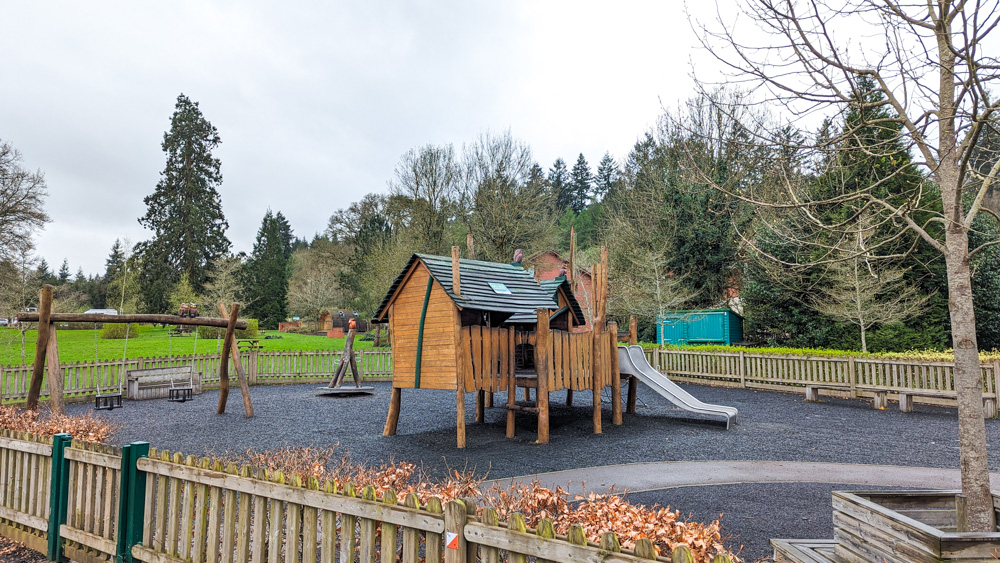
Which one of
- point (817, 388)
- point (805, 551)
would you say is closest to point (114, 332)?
point (817, 388)

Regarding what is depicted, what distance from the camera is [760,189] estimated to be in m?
24.9

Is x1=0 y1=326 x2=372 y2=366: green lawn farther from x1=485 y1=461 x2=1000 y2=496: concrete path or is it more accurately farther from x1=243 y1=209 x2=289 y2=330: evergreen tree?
x1=485 y1=461 x2=1000 y2=496: concrete path

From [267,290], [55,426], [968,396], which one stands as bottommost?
[55,426]

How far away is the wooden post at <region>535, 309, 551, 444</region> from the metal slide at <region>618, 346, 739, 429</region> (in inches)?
119

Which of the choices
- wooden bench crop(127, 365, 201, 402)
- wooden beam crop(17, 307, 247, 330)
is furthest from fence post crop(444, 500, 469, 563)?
wooden bench crop(127, 365, 201, 402)

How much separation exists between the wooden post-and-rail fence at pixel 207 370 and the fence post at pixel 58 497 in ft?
38.2

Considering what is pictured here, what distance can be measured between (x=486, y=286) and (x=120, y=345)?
24.2 m

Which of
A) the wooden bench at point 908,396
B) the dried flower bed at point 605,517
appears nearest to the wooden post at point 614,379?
the wooden bench at point 908,396

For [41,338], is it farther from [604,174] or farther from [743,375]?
[604,174]

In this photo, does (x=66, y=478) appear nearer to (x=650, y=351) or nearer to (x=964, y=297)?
(x=964, y=297)

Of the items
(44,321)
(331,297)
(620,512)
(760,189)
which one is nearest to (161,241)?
(331,297)

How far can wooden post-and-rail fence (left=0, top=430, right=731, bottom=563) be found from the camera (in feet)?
8.70

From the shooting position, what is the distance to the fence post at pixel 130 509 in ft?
13.5

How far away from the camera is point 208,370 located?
19.6 meters
